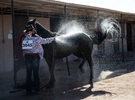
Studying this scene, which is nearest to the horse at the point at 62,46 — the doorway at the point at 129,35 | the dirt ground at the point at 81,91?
the dirt ground at the point at 81,91

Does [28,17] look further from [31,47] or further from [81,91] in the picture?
[81,91]

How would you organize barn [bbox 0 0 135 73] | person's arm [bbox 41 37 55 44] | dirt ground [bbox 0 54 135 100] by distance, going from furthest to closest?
barn [bbox 0 0 135 73] < person's arm [bbox 41 37 55 44] < dirt ground [bbox 0 54 135 100]

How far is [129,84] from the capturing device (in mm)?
7445

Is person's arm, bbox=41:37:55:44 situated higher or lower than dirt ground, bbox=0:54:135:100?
higher

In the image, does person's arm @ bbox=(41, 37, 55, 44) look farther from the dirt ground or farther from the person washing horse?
the dirt ground

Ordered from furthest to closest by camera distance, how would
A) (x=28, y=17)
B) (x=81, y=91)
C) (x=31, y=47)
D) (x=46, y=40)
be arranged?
(x=28, y=17) < (x=81, y=91) < (x=46, y=40) < (x=31, y=47)

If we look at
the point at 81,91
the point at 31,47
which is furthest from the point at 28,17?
the point at 81,91

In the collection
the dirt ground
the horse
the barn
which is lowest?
the dirt ground

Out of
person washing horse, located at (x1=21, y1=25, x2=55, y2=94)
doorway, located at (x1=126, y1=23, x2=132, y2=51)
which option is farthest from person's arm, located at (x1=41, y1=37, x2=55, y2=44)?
doorway, located at (x1=126, y1=23, x2=132, y2=51)

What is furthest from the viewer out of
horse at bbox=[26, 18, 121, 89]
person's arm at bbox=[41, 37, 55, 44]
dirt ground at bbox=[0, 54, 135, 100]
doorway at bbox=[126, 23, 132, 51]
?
doorway at bbox=[126, 23, 132, 51]

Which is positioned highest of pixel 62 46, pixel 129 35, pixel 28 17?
pixel 28 17

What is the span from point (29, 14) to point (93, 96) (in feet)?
22.9

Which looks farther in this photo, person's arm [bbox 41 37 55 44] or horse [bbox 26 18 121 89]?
horse [bbox 26 18 121 89]

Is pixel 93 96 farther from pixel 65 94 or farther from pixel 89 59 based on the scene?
pixel 89 59
